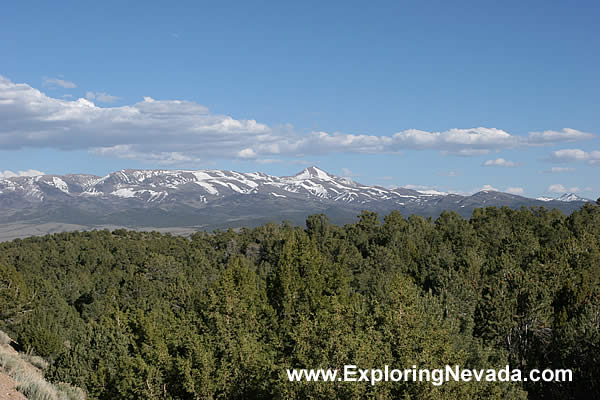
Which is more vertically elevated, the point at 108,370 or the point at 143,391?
the point at 143,391

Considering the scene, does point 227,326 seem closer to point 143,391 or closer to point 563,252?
point 143,391

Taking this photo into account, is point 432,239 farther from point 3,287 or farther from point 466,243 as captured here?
point 3,287


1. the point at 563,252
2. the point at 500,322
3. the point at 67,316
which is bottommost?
the point at 67,316

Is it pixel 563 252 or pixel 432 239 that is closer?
pixel 563 252

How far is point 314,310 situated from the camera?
2021 inches

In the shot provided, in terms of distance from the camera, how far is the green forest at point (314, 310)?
2731cm

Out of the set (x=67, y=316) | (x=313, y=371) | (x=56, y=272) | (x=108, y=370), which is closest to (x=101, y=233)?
(x=56, y=272)

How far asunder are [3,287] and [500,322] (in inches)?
2376

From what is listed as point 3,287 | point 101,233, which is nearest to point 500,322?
point 3,287

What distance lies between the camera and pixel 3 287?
6353 centimetres

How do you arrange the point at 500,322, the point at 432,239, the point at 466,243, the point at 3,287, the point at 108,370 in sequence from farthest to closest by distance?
the point at 432,239, the point at 466,243, the point at 3,287, the point at 500,322, the point at 108,370

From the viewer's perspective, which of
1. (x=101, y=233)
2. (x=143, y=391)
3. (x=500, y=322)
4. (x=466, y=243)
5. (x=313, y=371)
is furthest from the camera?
(x=101, y=233)

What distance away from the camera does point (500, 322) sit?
46.3 meters

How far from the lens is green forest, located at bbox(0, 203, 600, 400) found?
2731 cm
